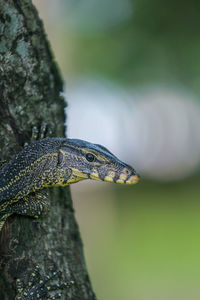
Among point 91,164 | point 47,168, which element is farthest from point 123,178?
point 47,168

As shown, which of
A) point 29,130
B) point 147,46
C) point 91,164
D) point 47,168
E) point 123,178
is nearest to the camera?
point 123,178

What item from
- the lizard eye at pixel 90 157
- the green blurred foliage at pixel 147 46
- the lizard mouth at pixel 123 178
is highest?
the green blurred foliage at pixel 147 46

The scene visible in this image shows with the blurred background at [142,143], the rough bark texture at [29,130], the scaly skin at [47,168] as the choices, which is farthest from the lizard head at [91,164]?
the blurred background at [142,143]

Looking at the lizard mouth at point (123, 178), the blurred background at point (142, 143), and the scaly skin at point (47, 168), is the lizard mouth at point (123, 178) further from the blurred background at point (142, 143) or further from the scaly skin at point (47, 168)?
the blurred background at point (142, 143)

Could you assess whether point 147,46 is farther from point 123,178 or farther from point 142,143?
point 123,178

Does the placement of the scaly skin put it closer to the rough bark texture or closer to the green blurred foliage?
the rough bark texture

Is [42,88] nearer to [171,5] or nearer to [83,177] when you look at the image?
[83,177]

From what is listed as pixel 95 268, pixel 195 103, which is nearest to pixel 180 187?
pixel 195 103

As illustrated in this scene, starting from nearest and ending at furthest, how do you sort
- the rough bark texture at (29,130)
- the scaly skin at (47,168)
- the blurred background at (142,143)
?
the scaly skin at (47,168) < the rough bark texture at (29,130) < the blurred background at (142,143)
